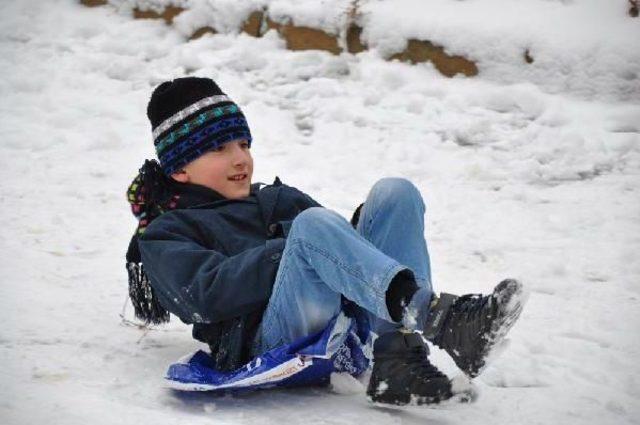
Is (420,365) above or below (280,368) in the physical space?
above

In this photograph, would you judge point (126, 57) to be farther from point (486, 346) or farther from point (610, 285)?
point (486, 346)

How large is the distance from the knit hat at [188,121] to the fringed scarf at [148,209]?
128 millimetres

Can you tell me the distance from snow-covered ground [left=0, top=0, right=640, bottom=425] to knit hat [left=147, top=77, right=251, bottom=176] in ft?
2.42

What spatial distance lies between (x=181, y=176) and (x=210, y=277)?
2.44 feet

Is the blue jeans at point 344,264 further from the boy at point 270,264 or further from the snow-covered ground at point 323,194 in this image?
the snow-covered ground at point 323,194

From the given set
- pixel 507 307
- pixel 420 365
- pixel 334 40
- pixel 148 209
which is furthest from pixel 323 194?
pixel 507 307

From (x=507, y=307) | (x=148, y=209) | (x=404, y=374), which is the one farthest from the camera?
(x=148, y=209)

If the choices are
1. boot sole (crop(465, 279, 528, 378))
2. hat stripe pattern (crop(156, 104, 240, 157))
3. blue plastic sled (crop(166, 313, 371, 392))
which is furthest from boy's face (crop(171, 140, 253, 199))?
boot sole (crop(465, 279, 528, 378))

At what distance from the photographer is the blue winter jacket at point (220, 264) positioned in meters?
2.12

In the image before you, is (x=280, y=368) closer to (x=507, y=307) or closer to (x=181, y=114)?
(x=507, y=307)

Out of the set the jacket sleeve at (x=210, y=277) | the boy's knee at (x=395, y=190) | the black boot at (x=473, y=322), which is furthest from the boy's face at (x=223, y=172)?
the black boot at (x=473, y=322)

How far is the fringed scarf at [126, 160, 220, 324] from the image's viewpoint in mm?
2547

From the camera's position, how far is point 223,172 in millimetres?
2664

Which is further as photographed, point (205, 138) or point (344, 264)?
point (205, 138)
